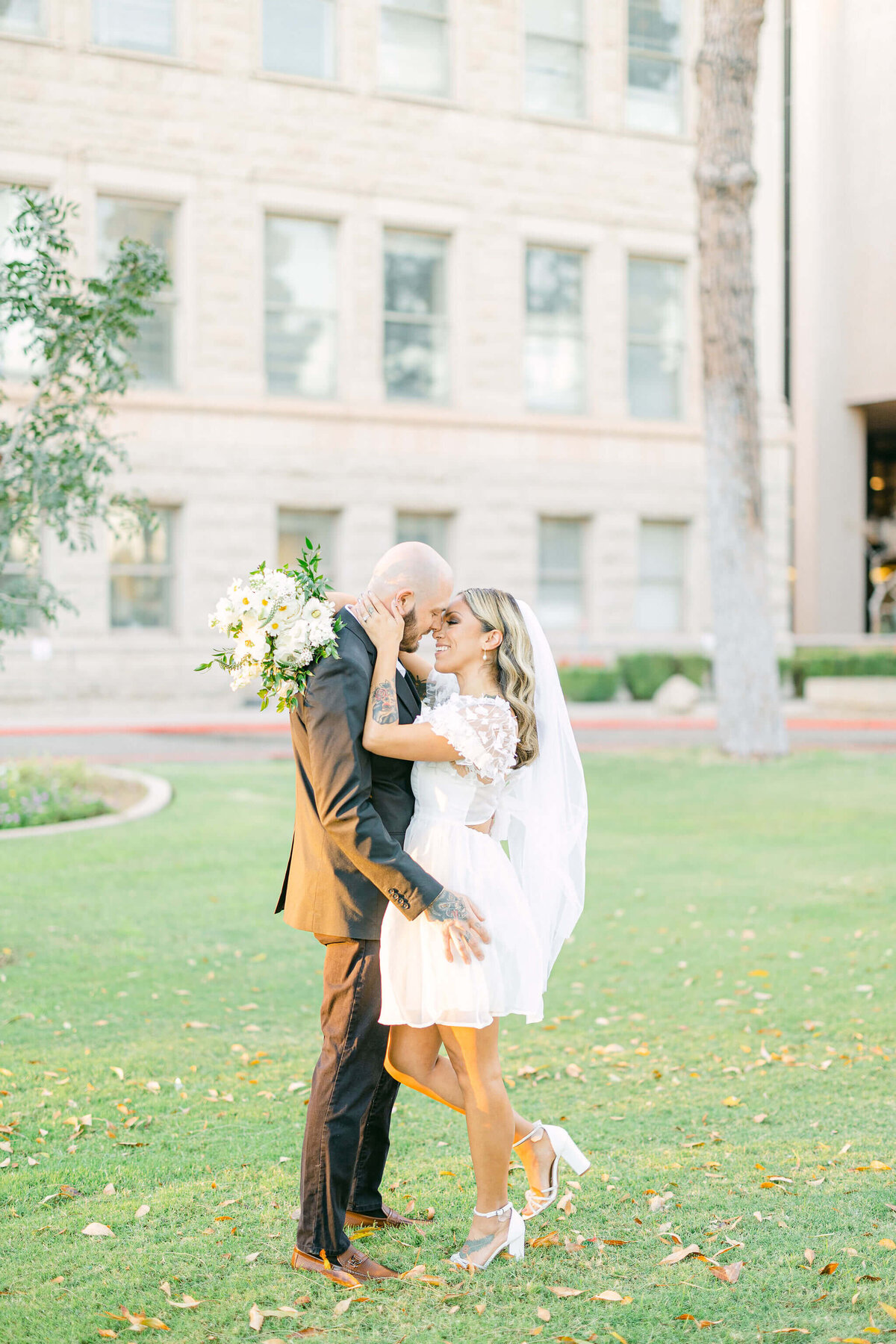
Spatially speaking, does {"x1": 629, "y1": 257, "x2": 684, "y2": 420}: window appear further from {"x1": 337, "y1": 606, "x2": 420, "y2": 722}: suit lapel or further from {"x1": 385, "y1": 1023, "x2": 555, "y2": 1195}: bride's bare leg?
{"x1": 385, "y1": 1023, "x2": 555, "y2": 1195}: bride's bare leg

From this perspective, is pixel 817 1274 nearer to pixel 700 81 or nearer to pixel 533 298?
pixel 700 81

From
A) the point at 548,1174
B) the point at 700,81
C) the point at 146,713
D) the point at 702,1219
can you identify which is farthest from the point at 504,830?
the point at 146,713

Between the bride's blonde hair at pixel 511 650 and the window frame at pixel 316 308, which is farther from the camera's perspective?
the window frame at pixel 316 308

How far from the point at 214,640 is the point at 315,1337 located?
67.4ft

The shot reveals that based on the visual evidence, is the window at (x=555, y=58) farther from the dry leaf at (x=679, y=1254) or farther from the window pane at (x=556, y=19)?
the dry leaf at (x=679, y=1254)

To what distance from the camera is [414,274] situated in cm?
2441

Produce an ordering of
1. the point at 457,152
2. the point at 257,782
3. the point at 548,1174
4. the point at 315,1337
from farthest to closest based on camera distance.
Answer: the point at 457,152
the point at 257,782
the point at 548,1174
the point at 315,1337

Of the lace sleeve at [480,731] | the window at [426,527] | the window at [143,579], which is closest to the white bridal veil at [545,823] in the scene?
the lace sleeve at [480,731]

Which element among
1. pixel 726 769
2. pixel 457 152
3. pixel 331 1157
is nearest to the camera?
pixel 331 1157

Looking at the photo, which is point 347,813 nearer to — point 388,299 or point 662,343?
point 388,299

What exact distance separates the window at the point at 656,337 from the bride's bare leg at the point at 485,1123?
23.8 metres

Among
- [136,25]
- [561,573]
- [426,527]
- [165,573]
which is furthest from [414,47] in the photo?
[165,573]

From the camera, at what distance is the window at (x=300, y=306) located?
23.3 metres

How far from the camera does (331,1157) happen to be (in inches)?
143
